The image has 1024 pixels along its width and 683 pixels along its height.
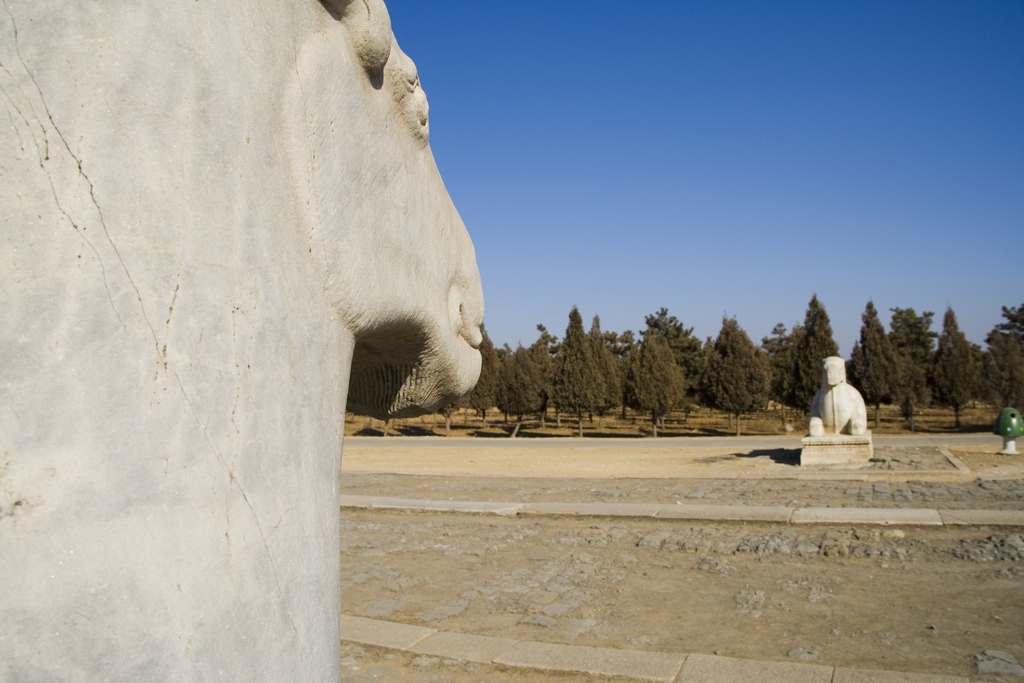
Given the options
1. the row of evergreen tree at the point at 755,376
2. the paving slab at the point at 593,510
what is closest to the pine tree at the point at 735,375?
the row of evergreen tree at the point at 755,376

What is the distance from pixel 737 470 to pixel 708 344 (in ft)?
94.7

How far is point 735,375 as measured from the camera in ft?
Answer: 93.4

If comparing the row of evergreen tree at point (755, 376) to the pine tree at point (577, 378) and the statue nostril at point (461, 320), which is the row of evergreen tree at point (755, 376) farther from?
the statue nostril at point (461, 320)

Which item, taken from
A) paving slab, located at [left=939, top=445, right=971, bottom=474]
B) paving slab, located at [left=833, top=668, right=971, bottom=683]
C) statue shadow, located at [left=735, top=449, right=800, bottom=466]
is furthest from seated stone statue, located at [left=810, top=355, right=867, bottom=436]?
paving slab, located at [left=833, top=668, right=971, bottom=683]

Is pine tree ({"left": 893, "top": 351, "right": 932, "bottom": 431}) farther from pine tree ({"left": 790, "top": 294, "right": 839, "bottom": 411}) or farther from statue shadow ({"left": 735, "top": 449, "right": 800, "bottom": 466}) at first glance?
statue shadow ({"left": 735, "top": 449, "right": 800, "bottom": 466})

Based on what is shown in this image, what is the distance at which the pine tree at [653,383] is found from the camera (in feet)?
94.5

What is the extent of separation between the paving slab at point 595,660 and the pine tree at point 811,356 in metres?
25.7

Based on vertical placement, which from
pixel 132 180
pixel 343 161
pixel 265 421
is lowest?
pixel 265 421

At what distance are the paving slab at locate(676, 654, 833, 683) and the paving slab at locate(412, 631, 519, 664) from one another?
1146 millimetres

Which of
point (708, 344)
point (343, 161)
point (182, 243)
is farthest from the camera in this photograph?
point (708, 344)

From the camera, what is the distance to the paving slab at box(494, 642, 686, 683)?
151 inches

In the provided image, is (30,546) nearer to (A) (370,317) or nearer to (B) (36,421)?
(B) (36,421)

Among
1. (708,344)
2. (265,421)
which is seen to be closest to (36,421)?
(265,421)

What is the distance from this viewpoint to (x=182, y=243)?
73 centimetres
